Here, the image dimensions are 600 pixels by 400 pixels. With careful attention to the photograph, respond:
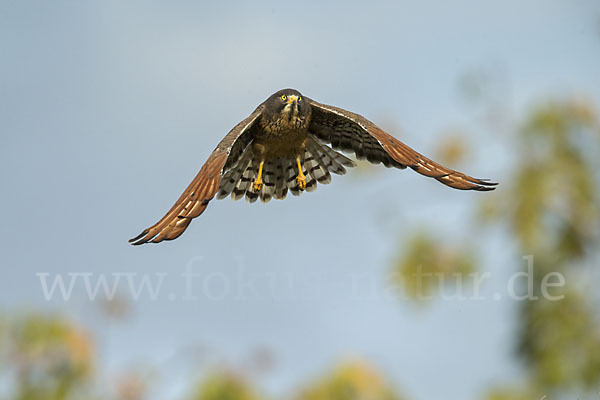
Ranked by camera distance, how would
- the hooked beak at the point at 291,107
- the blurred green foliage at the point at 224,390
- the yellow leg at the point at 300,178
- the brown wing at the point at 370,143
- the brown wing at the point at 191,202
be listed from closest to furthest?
1. the brown wing at the point at 191,202
2. the brown wing at the point at 370,143
3. the hooked beak at the point at 291,107
4. the yellow leg at the point at 300,178
5. the blurred green foliage at the point at 224,390

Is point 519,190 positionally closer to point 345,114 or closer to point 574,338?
point 574,338

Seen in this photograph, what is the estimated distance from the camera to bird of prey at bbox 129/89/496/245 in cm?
707

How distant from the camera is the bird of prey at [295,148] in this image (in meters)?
7.07

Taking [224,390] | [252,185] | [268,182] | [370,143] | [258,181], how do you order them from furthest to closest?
[224,390], [268,182], [252,185], [258,181], [370,143]

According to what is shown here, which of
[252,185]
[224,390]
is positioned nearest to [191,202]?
[252,185]

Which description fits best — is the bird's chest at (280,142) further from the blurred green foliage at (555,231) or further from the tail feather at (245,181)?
the blurred green foliage at (555,231)

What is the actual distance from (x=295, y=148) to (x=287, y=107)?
766 mm

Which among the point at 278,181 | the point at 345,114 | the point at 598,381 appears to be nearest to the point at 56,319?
the point at 278,181

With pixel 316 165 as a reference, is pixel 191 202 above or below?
below

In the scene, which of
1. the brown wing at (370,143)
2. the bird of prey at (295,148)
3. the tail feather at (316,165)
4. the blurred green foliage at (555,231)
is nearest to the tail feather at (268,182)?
the bird of prey at (295,148)

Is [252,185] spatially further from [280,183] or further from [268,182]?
[280,183]

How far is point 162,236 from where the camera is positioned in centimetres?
537

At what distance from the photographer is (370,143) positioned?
7.86 m

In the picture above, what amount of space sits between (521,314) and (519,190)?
158 inches
